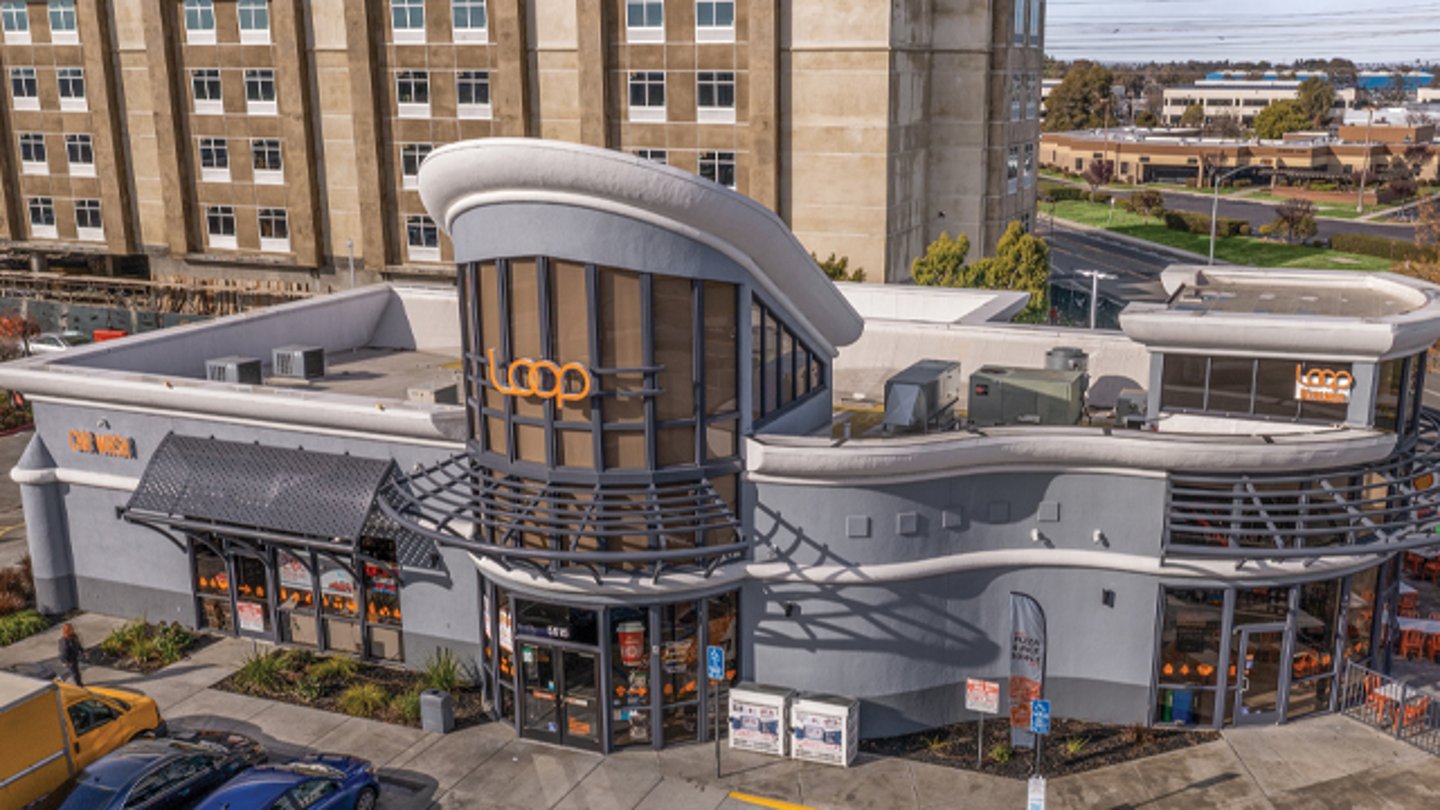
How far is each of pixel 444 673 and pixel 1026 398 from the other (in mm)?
13837

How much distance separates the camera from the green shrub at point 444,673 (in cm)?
2605

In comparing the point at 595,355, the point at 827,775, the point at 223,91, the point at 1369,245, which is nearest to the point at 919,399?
the point at 595,355

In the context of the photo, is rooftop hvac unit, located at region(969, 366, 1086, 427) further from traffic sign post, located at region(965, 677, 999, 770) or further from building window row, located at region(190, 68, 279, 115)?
building window row, located at region(190, 68, 279, 115)

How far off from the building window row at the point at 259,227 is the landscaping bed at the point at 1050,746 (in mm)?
53761

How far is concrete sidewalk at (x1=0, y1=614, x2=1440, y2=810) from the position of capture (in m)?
22.1

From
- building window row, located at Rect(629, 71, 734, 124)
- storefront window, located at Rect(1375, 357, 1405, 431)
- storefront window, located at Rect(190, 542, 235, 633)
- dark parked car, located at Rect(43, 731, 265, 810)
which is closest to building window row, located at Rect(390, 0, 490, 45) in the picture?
building window row, located at Rect(629, 71, 734, 124)

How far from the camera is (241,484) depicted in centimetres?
2727

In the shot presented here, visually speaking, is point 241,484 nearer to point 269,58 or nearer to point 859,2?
point 859,2

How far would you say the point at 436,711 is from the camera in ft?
80.8

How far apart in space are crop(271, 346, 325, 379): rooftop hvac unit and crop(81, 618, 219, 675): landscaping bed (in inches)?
283

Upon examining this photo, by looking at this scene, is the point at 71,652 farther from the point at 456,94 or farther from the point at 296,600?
the point at 456,94

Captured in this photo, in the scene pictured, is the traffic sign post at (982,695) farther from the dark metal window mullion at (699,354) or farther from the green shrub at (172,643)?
the green shrub at (172,643)

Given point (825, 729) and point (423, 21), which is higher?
point (423, 21)

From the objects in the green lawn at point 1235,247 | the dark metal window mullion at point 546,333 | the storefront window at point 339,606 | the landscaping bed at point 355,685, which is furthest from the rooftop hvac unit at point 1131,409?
the green lawn at point 1235,247
